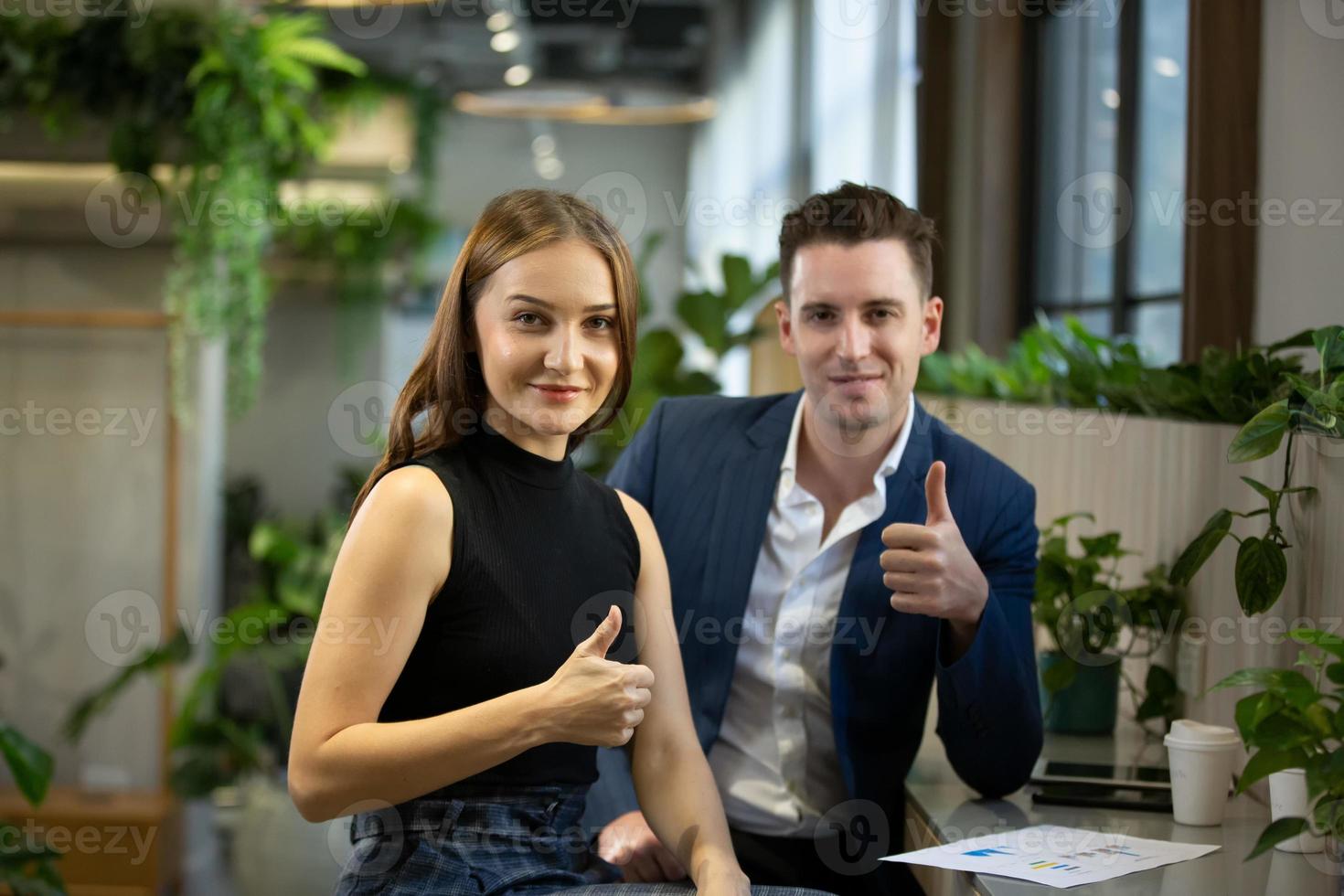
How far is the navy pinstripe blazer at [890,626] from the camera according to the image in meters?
1.96

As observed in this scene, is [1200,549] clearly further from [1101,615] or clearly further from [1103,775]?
[1101,615]

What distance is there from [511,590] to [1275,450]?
A: 97 centimetres

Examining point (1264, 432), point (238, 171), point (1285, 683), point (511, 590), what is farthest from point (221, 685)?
point (1285, 683)

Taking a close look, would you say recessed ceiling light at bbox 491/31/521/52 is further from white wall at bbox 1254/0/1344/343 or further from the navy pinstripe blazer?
the navy pinstripe blazer

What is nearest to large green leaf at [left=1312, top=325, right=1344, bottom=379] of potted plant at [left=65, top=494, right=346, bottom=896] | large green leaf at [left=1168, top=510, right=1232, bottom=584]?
large green leaf at [left=1168, top=510, right=1232, bottom=584]

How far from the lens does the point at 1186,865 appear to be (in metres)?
1.67

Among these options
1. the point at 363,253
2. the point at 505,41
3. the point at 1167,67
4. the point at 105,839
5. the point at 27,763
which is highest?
the point at 505,41

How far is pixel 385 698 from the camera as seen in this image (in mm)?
1489

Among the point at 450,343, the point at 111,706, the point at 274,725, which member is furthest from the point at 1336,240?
the point at 274,725

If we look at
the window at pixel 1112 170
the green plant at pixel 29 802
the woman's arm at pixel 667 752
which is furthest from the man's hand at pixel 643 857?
the window at pixel 1112 170

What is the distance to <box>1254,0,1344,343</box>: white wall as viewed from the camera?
7.29 feet

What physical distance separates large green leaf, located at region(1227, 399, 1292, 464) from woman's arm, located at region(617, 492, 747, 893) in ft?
2.48

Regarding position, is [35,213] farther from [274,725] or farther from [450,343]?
[450,343]

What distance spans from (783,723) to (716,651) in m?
0.15
